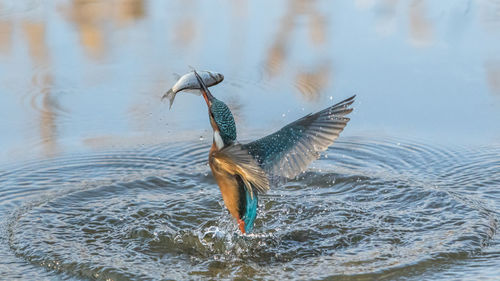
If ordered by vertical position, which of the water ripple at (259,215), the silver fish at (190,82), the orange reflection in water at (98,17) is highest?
the orange reflection in water at (98,17)

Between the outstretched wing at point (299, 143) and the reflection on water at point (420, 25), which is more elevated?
the reflection on water at point (420, 25)

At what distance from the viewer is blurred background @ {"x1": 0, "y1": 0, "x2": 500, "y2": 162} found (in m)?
6.88

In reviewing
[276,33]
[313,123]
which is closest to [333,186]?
[313,123]

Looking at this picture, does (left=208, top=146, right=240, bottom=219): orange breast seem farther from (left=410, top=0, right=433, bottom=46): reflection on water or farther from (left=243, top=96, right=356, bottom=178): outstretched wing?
(left=410, top=0, right=433, bottom=46): reflection on water

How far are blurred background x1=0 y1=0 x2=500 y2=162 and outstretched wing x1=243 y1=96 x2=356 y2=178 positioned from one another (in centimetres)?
133

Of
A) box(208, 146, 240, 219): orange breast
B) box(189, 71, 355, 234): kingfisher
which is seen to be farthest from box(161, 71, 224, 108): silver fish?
box(208, 146, 240, 219): orange breast

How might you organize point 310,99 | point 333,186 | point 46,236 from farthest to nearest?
1. point 310,99
2. point 333,186
3. point 46,236

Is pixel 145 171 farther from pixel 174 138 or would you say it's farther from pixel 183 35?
pixel 183 35

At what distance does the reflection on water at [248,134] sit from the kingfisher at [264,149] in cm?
24

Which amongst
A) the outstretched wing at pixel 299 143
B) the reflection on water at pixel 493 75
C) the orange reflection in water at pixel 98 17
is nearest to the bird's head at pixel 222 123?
the outstretched wing at pixel 299 143

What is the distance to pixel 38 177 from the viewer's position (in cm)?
604

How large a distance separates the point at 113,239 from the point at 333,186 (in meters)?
1.68

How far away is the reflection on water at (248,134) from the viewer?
492 centimetres

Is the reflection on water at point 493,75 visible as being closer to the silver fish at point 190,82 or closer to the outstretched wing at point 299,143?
the outstretched wing at point 299,143
